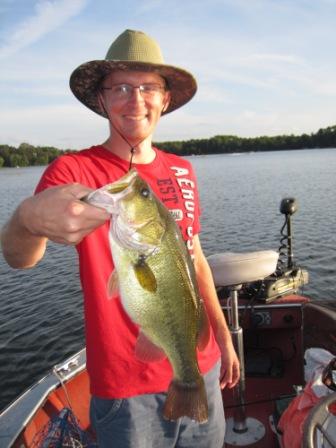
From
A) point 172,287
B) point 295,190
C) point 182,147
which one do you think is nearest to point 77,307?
point 172,287

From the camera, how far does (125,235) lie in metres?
1.83

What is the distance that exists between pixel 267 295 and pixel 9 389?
569cm

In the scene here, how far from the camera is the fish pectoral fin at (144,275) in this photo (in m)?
1.84

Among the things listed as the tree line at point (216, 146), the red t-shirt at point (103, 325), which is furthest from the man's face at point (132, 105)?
the tree line at point (216, 146)

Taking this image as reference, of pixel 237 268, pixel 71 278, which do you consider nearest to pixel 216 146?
pixel 71 278

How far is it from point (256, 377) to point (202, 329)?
3.33 m

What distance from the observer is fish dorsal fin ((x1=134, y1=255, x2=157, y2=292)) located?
6.04 ft

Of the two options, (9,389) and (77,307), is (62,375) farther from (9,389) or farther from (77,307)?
(77,307)

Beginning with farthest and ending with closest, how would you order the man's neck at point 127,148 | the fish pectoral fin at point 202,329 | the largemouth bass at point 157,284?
1. the man's neck at point 127,148
2. the fish pectoral fin at point 202,329
3. the largemouth bass at point 157,284

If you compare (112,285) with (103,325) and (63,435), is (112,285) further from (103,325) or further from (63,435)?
(63,435)

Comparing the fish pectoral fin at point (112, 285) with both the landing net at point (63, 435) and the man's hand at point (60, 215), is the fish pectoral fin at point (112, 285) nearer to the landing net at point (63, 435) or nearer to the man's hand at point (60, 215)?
the man's hand at point (60, 215)

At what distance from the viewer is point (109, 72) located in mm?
2436

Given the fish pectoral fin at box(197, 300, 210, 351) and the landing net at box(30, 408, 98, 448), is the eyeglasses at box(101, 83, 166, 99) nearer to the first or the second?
the fish pectoral fin at box(197, 300, 210, 351)

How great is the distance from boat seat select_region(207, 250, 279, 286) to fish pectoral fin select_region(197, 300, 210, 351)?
1275mm
